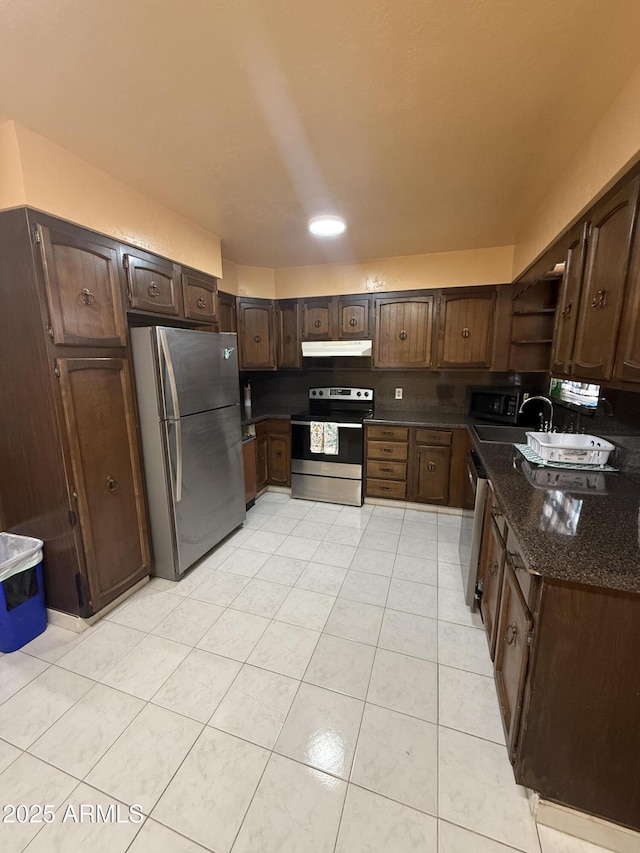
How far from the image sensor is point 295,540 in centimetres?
285

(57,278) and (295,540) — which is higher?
(57,278)

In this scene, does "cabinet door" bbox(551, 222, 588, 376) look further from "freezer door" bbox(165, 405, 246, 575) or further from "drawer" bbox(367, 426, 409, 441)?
"freezer door" bbox(165, 405, 246, 575)

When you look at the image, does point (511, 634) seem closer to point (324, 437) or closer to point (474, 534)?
point (474, 534)

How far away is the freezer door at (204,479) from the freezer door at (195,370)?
0.28 ft

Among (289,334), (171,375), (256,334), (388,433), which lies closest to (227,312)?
(256,334)

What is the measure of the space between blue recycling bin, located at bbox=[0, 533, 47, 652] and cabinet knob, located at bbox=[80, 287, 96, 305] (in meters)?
1.30

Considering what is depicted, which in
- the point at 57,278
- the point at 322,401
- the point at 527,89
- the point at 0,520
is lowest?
the point at 0,520

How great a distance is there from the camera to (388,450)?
3.37 m

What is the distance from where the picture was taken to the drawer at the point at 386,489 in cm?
340

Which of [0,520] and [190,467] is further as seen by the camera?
[190,467]

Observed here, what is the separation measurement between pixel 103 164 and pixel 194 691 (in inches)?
101

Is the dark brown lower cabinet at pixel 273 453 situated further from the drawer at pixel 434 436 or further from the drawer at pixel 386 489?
the drawer at pixel 434 436

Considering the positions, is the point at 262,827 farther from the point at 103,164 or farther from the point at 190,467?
the point at 103,164

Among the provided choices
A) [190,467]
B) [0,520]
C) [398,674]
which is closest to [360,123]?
[190,467]
